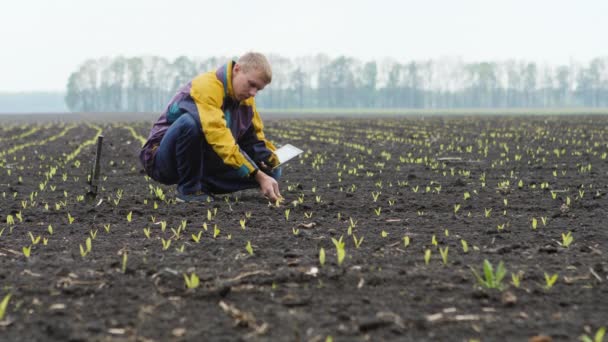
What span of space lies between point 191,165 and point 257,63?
1.31m

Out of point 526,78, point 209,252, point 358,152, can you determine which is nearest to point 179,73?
point 526,78

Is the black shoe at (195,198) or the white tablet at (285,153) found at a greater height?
the white tablet at (285,153)

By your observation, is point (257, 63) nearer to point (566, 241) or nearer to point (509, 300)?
point (566, 241)

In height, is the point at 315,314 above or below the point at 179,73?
below

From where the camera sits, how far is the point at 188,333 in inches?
95.8

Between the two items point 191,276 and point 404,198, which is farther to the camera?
point 404,198

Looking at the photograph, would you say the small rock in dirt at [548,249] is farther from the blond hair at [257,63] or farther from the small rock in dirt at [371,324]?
the blond hair at [257,63]

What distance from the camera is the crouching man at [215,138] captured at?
513cm

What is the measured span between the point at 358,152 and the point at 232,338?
9851mm

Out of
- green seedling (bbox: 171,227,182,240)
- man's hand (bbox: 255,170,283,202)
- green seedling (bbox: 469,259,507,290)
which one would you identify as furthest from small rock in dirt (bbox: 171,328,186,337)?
man's hand (bbox: 255,170,283,202)

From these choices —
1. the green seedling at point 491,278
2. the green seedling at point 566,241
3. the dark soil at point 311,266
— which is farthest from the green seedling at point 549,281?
the green seedling at point 566,241

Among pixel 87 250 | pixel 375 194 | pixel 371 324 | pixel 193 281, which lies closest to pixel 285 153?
pixel 375 194

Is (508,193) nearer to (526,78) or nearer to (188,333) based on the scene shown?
(188,333)

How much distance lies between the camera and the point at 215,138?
16.9ft
